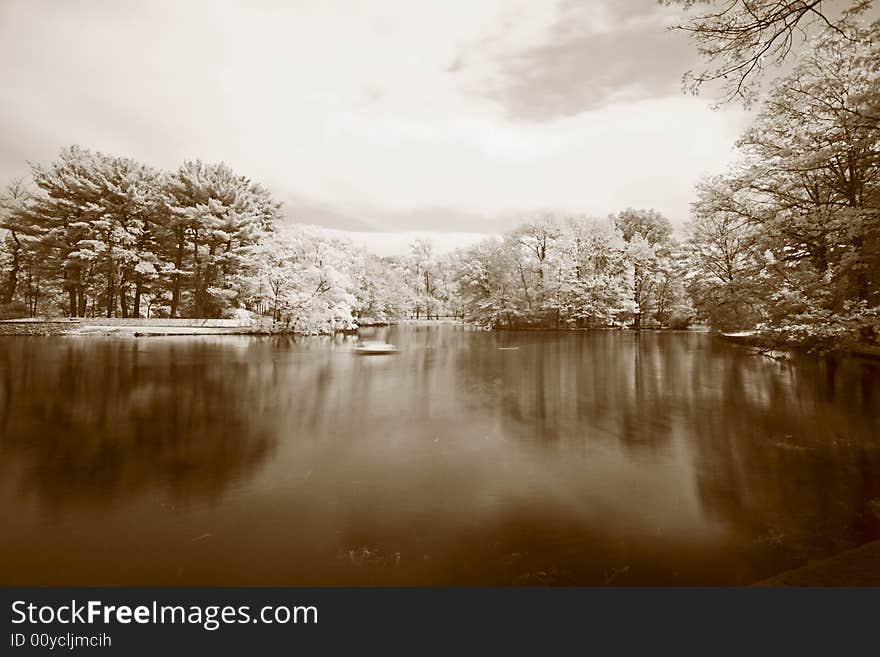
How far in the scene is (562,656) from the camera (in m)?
2.24

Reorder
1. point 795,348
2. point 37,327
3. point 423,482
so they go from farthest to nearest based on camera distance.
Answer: point 37,327
point 795,348
point 423,482

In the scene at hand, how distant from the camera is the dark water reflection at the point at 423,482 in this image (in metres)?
3.17

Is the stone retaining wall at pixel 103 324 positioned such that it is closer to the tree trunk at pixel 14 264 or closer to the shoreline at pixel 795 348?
the tree trunk at pixel 14 264

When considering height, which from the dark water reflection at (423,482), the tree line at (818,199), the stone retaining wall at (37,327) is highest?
the tree line at (818,199)

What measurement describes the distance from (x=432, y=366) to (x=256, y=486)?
10.4 meters

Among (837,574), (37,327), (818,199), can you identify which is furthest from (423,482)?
(37,327)

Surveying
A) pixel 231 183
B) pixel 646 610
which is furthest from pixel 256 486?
pixel 231 183

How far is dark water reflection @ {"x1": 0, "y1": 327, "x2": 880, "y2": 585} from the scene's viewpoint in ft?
10.4

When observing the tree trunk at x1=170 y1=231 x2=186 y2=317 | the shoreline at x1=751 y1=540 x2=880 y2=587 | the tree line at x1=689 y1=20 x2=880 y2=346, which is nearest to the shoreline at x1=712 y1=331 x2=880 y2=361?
the tree line at x1=689 y1=20 x2=880 y2=346

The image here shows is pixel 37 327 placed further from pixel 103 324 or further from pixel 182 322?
pixel 182 322

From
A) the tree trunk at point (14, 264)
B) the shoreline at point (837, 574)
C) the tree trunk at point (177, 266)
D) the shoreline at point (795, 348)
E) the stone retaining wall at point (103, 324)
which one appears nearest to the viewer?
the shoreline at point (837, 574)

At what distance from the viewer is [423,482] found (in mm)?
4805

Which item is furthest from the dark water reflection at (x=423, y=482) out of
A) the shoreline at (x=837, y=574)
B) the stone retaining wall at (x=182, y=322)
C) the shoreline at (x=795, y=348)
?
the stone retaining wall at (x=182, y=322)

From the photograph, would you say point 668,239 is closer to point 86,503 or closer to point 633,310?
point 633,310
